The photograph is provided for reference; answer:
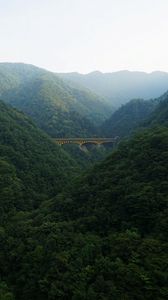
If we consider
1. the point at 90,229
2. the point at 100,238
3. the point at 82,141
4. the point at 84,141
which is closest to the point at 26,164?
the point at 90,229

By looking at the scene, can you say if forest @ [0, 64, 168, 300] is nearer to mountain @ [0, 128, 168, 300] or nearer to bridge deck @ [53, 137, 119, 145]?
mountain @ [0, 128, 168, 300]

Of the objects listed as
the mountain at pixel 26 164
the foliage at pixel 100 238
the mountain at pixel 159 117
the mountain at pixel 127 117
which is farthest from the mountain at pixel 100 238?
the mountain at pixel 127 117

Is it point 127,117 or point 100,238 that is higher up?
point 127,117

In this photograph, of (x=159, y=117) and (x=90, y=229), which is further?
(x=159, y=117)

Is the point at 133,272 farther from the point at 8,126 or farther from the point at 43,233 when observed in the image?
the point at 8,126

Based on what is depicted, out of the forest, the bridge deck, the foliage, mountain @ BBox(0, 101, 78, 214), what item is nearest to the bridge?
the bridge deck

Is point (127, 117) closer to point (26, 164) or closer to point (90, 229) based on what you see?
point (26, 164)

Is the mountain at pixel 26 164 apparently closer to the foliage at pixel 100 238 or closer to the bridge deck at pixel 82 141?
the foliage at pixel 100 238
